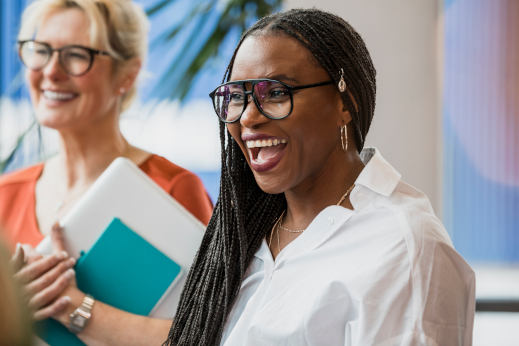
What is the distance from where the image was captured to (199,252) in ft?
5.05

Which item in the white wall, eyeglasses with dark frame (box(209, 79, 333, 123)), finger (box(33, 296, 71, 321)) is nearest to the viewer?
eyeglasses with dark frame (box(209, 79, 333, 123))

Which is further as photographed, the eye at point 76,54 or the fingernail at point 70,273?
the eye at point 76,54

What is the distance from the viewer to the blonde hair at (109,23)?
2.03 metres

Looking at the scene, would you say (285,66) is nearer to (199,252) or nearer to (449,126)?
(199,252)

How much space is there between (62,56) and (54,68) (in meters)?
0.05

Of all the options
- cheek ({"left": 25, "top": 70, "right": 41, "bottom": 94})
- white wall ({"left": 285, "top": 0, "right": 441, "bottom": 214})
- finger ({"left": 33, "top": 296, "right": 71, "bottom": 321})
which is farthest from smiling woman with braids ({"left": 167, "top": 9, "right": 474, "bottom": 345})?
white wall ({"left": 285, "top": 0, "right": 441, "bottom": 214})

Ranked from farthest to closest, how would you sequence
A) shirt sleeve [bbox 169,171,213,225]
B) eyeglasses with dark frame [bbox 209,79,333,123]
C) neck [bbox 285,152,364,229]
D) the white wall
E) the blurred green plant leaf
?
the blurred green plant leaf → the white wall → shirt sleeve [bbox 169,171,213,225] → neck [bbox 285,152,364,229] → eyeglasses with dark frame [bbox 209,79,333,123]

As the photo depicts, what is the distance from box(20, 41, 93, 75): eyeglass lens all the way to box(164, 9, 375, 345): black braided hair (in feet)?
2.56

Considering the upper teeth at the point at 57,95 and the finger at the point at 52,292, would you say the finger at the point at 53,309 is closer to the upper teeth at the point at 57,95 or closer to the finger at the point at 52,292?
the finger at the point at 52,292

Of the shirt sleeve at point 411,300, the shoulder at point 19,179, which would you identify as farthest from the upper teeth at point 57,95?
the shirt sleeve at point 411,300

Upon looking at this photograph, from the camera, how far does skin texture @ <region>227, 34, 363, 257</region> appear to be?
4.01 ft

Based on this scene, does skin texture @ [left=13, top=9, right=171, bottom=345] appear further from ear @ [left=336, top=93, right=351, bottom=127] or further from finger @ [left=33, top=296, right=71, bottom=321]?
ear @ [left=336, top=93, right=351, bottom=127]

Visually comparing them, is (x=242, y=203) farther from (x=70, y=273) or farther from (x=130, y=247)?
(x=70, y=273)

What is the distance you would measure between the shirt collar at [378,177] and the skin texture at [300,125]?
0.20 ft
